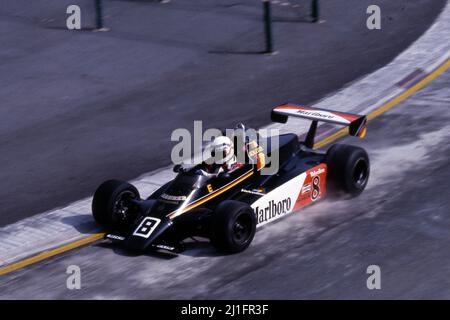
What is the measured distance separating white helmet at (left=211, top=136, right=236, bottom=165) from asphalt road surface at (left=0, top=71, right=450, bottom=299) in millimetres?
1089

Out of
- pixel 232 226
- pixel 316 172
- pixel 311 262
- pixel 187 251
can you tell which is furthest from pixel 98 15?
pixel 311 262

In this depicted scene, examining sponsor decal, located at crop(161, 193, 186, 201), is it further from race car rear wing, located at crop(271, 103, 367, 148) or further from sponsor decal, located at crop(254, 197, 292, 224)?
race car rear wing, located at crop(271, 103, 367, 148)

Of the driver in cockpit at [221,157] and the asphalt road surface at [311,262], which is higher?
the driver in cockpit at [221,157]

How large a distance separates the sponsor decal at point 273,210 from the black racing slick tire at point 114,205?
5.42 feet

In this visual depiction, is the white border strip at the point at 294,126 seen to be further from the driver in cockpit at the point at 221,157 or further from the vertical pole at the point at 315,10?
the vertical pole at the point at 315,10

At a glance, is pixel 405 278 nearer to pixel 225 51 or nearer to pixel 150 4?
pixel 225 51

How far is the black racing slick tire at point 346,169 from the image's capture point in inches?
513

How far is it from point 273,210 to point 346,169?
1.33 m

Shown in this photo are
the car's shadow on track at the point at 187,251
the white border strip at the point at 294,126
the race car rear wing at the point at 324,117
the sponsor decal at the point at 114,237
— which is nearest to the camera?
the car's shadow on track at the point at 187,251

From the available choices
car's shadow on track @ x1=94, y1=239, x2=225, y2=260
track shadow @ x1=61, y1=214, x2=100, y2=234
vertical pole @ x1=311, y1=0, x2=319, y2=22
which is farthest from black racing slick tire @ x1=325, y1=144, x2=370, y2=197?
vertical pole @ x1=311, y1=0, x2=319, y2=22

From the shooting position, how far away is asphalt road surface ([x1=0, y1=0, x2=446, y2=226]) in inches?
610

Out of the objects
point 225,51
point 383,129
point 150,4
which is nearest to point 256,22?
point 225,51

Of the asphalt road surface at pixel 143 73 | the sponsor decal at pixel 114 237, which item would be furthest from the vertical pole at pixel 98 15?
the sponsor decal at pixel 114 237

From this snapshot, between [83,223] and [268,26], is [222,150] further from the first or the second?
[268,26]
